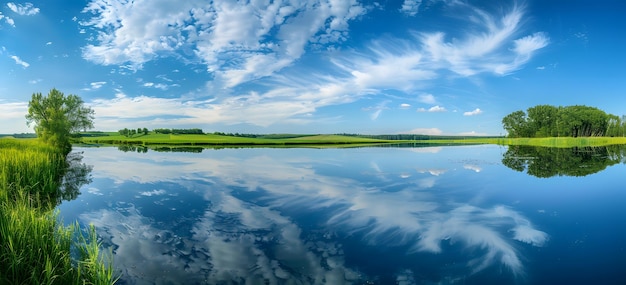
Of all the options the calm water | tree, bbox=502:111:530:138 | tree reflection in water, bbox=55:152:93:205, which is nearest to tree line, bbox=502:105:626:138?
tree, bbox=502:111:530:138

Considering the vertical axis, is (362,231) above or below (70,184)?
above

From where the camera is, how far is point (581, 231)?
8.82 m

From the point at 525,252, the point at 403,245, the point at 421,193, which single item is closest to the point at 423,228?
the point at 403,245

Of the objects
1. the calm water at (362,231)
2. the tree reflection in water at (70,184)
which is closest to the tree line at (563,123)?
the calm water at (362,231)

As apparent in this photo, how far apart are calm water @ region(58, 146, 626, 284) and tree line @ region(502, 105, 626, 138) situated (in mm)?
103399

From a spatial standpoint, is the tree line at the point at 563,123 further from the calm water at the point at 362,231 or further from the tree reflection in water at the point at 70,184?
the tree reflection in water at the point at 70,184

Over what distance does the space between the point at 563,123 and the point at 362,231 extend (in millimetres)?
117186

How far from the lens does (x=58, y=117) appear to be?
135ft

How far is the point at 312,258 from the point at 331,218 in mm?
3268

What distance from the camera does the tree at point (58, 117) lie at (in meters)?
38.9

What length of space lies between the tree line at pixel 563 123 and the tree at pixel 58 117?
120m

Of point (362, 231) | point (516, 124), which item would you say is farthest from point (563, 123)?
point (362, 231)

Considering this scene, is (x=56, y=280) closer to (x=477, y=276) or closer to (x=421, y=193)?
(x=477, y=276)

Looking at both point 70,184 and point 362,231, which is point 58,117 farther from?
point 362,231
